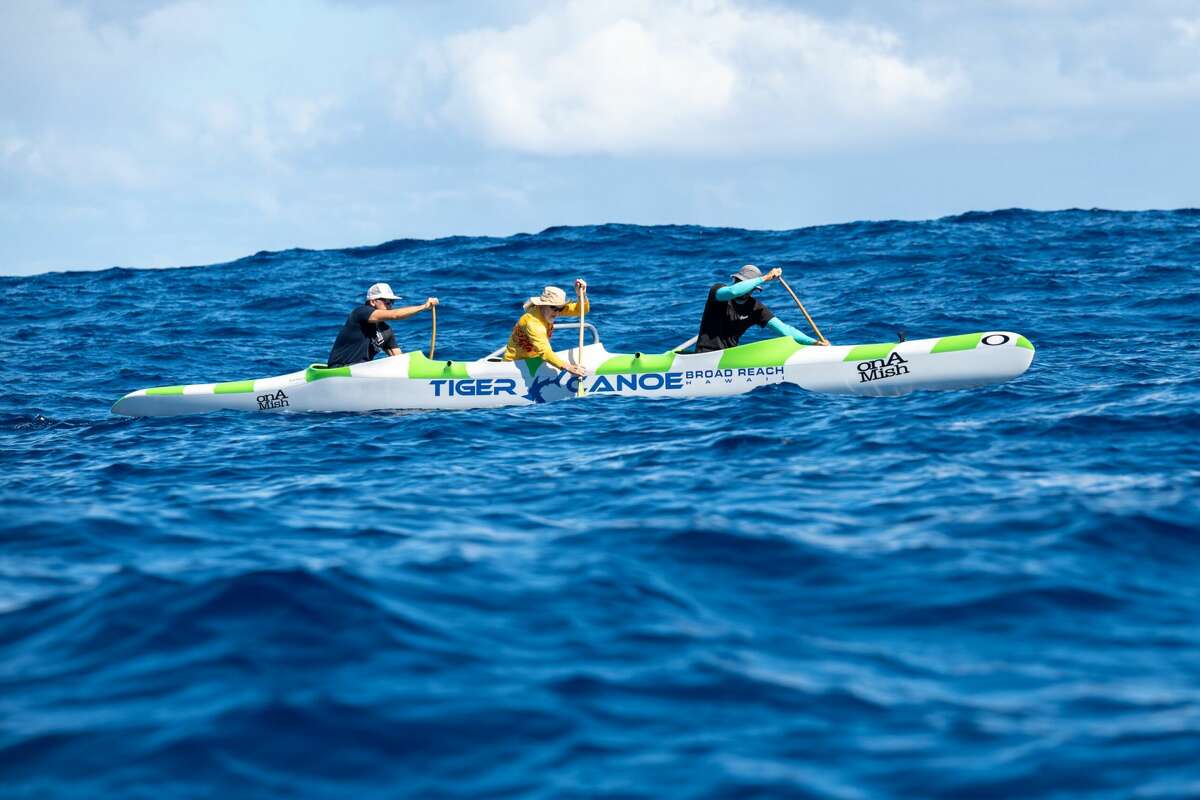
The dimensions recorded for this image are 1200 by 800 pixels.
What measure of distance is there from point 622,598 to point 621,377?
7253 mm

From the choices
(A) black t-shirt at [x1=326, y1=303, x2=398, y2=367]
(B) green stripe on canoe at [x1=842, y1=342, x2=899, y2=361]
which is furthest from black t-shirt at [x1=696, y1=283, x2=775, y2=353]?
(A) black t-shirt at [x1=326, y1=303, x2=398, y2=367]

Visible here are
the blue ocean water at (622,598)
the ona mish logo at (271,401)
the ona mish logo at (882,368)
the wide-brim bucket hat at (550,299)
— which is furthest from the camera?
the ona mish logo at (271,401)

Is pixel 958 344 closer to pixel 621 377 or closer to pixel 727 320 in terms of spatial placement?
pixel 727 320

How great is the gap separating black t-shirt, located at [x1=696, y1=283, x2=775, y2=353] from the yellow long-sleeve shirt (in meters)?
1.43

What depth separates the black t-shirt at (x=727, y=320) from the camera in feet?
43.7

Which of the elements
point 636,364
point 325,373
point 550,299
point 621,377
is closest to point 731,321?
point 636,364

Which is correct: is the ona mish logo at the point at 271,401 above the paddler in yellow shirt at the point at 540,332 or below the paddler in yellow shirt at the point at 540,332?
below

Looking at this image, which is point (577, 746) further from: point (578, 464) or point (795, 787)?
point (578, 464)

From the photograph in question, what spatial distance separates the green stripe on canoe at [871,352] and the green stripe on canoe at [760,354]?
1.98 feet

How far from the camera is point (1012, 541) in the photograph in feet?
22.0

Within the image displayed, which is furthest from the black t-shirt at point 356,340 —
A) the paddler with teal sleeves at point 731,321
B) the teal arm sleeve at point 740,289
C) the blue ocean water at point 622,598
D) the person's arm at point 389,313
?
the teal arm sleeve at point 740,289

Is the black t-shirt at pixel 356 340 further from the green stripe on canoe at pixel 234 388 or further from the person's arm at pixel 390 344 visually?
the green stripe on canoe at pixel 234 388

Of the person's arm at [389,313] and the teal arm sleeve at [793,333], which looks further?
the person's arm at [389,313]

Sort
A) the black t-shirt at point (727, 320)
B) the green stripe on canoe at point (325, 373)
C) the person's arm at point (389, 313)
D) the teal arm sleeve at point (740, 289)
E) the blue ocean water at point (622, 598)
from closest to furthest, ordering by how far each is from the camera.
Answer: the blue ocean water at point (622, 598) → the teal arm sleeve at point (740, 289) → the black t-shirt at point (727, 320) → the person's arm at point (389, 313) → the green stripe on canoe at point (325, 373)
